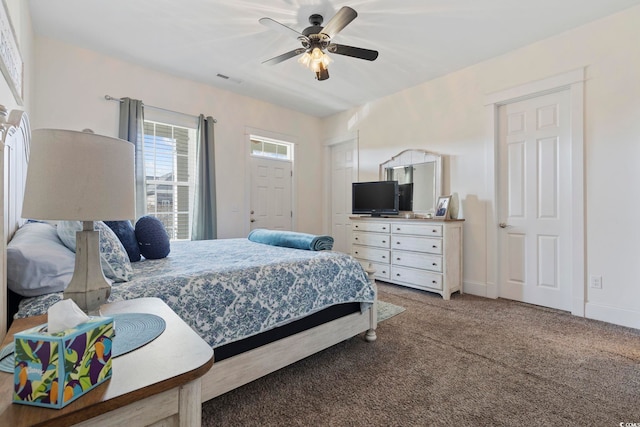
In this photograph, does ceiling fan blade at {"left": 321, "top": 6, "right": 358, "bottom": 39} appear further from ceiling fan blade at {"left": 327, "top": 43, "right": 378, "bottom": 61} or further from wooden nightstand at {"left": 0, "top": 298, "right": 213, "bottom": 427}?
wooden nightstand at {"left": 0, "top": 298, "right": 213, "bottom": 427}

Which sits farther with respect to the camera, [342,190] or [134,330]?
[342,190]

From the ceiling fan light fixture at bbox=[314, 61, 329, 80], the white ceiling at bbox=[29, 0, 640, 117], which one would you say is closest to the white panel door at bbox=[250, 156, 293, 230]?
the white ceiling at bbox=[29, 0, 640, 117]

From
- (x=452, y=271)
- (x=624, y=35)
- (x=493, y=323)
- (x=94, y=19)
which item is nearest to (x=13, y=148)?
(x=94, y=19)

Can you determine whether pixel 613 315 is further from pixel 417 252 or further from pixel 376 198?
pixel 376 198

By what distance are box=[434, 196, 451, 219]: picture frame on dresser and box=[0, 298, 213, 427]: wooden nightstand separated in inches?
132

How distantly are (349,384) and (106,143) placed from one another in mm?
1720

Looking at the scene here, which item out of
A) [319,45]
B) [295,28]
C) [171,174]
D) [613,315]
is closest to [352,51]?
[319,45]

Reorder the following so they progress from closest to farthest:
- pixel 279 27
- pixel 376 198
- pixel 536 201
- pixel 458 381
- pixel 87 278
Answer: pixel 87 278
pixel 458 381
pixel 279 27
pixel 536 201
pixel 376 198

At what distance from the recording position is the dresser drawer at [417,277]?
344 cm

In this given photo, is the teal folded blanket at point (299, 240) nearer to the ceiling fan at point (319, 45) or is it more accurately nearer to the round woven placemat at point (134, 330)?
the round woven placemat at point (134, 330)

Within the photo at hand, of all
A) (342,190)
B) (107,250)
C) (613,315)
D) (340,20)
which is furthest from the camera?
(342,190)

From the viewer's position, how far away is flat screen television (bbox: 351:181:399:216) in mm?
4086

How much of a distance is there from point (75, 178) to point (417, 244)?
3395mm

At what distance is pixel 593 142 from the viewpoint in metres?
2.78
